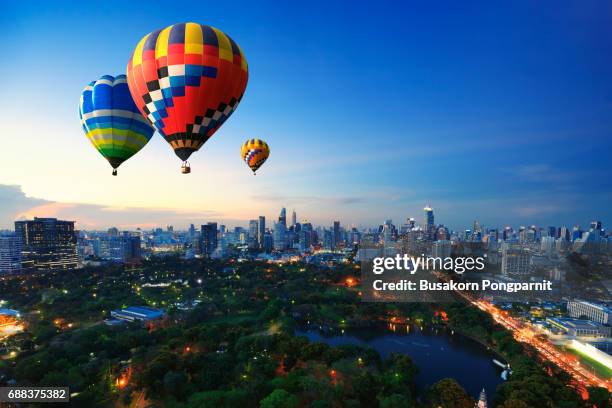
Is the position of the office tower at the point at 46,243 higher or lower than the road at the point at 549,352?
higher

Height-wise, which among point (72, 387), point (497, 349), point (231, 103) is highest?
point (231, 103)

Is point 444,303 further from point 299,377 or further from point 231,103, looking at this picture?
point 231,103

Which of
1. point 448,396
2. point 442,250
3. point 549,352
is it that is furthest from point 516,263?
point 448,396

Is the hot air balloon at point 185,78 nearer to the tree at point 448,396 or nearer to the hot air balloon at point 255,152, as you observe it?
the hot air balloon at point 255,152

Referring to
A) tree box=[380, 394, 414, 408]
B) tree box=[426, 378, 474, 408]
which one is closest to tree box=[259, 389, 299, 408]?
tree box=[380, 394, 414, 408]

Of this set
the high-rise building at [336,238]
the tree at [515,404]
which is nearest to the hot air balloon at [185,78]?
the tree at [515,404]

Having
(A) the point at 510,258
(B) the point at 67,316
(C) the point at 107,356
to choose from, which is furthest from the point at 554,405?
(A) the point at 510,258

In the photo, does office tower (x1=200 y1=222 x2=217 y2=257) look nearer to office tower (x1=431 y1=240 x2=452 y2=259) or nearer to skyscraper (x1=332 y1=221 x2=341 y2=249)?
skyscraper (x1=332 y1=221 x2=341 y2=249)
